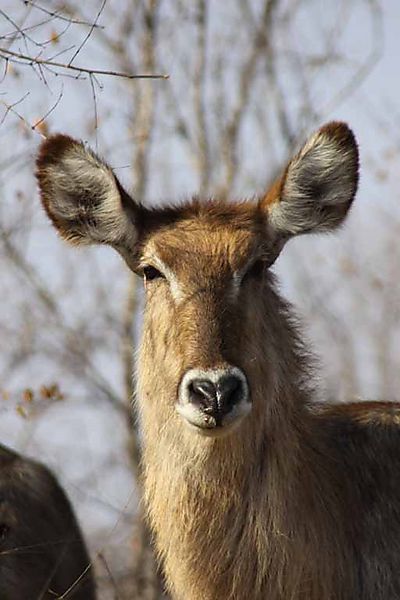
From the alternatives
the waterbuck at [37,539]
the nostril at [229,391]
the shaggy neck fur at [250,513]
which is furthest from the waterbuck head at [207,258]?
the waterbuck at [37,539]

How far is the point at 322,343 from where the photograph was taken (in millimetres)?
19688

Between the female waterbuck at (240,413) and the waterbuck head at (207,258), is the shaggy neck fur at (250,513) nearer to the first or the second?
the female waterbuck at (240,413)

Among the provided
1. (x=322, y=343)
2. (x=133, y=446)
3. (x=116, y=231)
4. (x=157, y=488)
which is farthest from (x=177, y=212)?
(x=322, y=343)

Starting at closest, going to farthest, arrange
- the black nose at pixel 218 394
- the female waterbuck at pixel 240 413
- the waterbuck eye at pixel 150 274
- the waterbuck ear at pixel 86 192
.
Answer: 1. the black nose at pixel 218 394
2. the female waterbuck at pixel 240 413
3. the waterbuck eye at pixel 150 274
4. the waterbuck ear at pixel 86 192

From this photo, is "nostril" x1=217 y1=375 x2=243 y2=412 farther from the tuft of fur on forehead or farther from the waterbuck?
the waterbuck

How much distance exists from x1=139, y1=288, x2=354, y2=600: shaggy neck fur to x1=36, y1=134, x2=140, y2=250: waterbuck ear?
903 millimetres

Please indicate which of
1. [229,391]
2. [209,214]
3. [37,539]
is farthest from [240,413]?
[37,539]

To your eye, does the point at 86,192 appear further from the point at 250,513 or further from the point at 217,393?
the point at 250,513

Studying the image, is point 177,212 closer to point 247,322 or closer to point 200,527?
point 247,322

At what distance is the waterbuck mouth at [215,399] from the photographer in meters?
6.38

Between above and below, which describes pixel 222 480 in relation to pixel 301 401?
below

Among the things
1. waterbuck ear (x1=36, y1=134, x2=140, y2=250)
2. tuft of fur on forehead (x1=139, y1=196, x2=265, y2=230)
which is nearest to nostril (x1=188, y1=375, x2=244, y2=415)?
tuft of fur on forehead (x1=139, y1=196, x2=265, y2=230)

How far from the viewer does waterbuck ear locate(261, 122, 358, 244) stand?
24.5 ft

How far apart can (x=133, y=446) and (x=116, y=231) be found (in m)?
6.32
